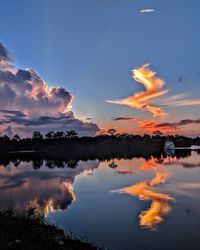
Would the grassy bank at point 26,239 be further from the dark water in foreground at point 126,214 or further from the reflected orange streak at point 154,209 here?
the reflected orange streak at point 154,209

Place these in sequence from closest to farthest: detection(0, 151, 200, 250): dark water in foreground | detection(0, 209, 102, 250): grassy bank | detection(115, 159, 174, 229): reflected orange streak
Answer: detection(0, 209, 102, 250): grassy bank, detection(0, 151, 200, 250): dark water in foreground, detection(115, 159, 174, 229): reflected orange streak

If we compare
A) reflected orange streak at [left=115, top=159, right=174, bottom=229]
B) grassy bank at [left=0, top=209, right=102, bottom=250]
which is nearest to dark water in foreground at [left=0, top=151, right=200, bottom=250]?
reflected orange streak at [left=115, top=159, right=174, bottom=229]

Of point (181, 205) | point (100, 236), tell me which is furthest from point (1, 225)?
point (181, 205)

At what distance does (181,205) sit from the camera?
30625 millimetres

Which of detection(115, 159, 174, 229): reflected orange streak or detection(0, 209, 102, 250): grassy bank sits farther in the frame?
detection(115, 159, 174, 229): reflected orange streak

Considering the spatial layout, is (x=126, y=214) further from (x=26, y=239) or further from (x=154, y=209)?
(x=26, y=239)

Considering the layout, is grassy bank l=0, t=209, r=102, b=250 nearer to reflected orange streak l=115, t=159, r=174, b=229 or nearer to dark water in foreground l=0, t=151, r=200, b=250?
dark water in foreground l=0, t=151, r=200, b=250

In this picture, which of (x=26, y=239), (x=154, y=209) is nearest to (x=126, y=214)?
(x=154, y=209)

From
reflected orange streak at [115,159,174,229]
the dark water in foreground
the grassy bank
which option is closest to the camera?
the grassy bank

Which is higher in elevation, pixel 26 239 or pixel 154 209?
pixel 26 239

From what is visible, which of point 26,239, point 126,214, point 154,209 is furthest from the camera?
point 154,209

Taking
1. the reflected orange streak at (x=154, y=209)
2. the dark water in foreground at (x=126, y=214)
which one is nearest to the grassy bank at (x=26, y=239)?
the dark water in foreground at (x=126, y=214)

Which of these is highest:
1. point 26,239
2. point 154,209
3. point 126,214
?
point 26,239

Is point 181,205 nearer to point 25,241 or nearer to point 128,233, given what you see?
point 128,233
